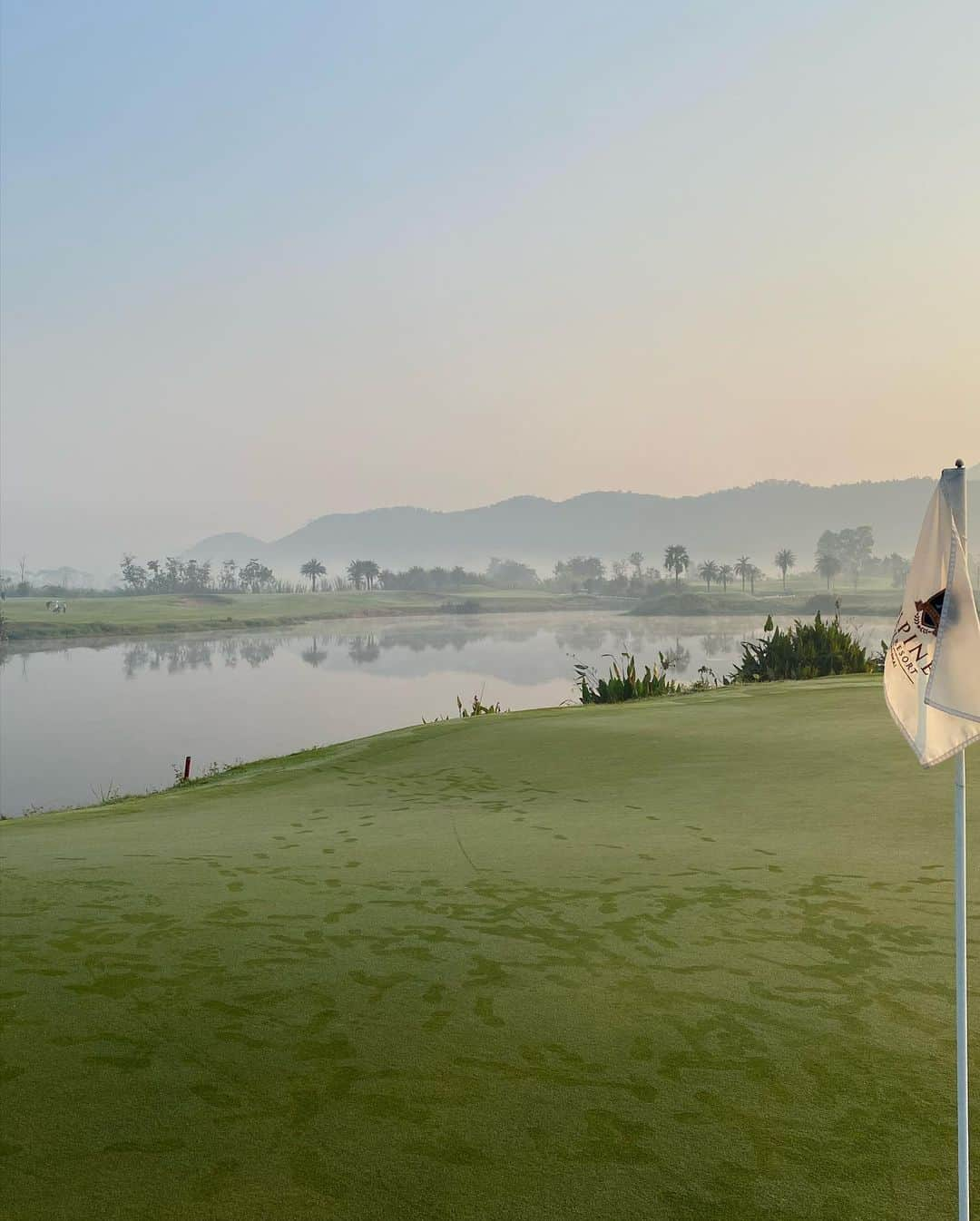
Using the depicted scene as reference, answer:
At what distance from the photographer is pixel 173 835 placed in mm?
6793

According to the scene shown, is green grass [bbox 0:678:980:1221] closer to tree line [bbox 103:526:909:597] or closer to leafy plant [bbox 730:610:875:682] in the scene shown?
leafy plant [bbox 730:610:875:682]

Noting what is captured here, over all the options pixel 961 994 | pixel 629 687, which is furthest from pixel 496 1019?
pixel 629 687

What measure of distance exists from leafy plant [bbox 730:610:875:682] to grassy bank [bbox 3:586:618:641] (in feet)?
188

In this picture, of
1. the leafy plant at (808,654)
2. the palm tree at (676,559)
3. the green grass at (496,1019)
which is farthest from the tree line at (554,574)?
the green grass at (496,1019)

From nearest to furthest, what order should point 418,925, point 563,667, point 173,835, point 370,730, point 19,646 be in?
point 418,925
point 173,835
point 370,730
point 563,667
point 19,646

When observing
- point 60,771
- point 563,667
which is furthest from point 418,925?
point 563,667

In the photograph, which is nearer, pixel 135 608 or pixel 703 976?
pixel 703 976

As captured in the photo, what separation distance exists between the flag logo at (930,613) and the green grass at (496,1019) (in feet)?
4.39

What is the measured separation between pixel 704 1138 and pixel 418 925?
1900mm

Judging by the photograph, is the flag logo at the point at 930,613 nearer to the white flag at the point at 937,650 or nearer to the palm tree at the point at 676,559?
the white flag at the point at 937,650

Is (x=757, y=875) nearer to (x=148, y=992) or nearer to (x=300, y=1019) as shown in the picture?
(x=300, y=1019)

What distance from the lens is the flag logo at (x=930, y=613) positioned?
81.7 inches

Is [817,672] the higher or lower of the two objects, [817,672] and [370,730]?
the higher

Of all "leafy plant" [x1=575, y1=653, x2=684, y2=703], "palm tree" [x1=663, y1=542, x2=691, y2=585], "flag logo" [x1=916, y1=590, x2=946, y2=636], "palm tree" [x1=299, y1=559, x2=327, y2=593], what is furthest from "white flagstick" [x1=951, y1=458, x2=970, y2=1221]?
"palm tree" [x1=299, y1=559, x2=327, y2=593]
